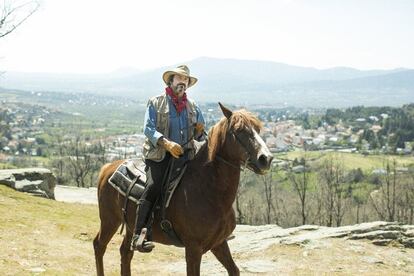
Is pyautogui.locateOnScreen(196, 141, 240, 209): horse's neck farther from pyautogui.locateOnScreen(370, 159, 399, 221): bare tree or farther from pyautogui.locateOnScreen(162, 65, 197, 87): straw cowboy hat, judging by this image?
pyautogui.locateOnScreen(370, 159, 399, 221): bare tree

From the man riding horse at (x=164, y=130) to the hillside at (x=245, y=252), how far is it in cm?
436

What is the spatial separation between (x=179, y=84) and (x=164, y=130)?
0.75 metres

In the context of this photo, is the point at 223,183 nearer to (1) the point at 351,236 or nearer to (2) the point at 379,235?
(1) the point at 351,236

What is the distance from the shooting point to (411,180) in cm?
6362

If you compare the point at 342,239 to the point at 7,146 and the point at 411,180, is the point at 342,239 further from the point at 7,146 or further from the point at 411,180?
the point at 7,146

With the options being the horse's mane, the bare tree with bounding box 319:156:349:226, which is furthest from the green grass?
the bare tree with bounding box 319:156:349:226

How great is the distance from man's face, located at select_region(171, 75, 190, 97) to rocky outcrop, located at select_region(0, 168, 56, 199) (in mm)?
20597

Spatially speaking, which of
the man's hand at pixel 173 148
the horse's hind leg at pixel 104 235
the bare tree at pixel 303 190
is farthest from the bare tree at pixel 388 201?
the man's hand at pixel 173 148

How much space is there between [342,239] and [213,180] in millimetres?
9377

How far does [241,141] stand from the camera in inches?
240

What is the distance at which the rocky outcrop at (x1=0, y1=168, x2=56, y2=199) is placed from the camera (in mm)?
24756

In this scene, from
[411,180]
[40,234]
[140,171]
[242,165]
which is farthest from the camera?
[411,180]

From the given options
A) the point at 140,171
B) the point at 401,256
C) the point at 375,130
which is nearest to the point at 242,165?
the point at 140,171

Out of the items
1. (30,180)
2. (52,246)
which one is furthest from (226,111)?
(30,180)
